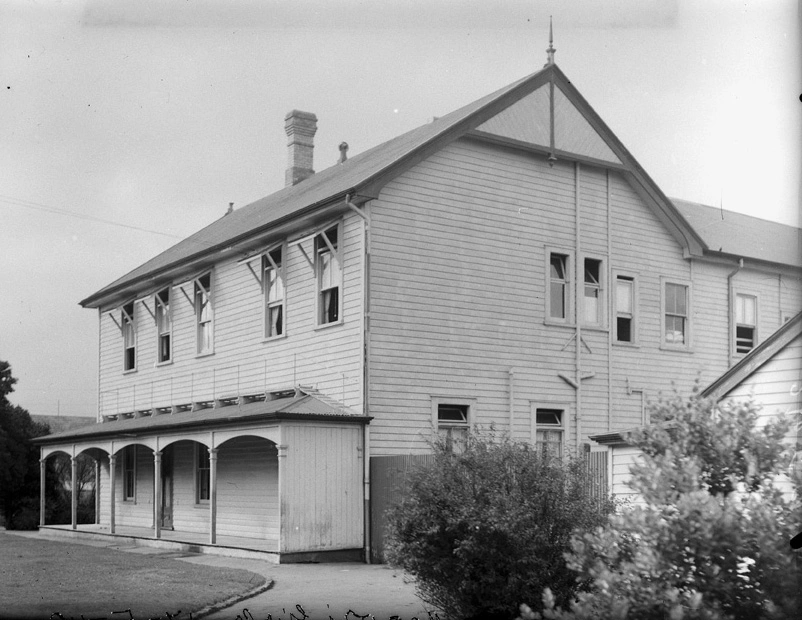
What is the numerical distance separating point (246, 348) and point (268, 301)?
1444 mm

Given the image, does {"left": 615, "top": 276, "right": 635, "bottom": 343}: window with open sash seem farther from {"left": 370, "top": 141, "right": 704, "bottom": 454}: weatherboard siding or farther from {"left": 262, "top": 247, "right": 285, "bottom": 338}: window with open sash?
{"left": 262, "top": 247, "right": 285, "bottom": 338}: window with open sash

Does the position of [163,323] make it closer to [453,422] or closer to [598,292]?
[453,422]

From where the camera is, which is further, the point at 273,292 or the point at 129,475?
the point at 129,475

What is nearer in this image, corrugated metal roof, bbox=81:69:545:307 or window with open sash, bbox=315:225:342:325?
window with open sash, bbox=315:225:342:325

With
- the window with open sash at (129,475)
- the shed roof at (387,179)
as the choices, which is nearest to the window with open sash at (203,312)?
the shed roof at (387,179)

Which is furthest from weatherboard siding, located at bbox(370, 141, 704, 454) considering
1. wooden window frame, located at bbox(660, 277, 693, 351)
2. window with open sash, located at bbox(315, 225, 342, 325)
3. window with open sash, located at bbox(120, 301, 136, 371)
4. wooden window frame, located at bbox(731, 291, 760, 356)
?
window with open sash, located at bbox(120, 301, 136, 371)

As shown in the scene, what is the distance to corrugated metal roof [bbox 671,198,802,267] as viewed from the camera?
27328 millimetres

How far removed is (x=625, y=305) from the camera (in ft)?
81.0

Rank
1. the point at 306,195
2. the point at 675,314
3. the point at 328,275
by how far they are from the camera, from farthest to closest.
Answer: the point at 675,314 < the point at 306,195 < the point at 328,275

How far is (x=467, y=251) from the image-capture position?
22.2 meters

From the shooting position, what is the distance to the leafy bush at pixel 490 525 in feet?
35.7

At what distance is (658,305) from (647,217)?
2.13m

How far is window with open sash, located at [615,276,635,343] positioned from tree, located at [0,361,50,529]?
20058mm

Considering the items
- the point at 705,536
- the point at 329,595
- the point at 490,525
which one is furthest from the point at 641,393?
the point at 705,536
